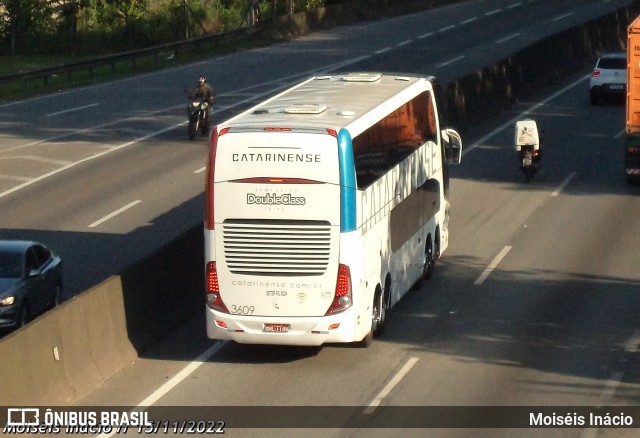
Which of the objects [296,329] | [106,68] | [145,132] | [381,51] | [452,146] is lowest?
[381,51]

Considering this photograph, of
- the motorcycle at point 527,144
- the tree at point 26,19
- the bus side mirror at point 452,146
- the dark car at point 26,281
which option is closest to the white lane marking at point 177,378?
the dark car at point 26,281

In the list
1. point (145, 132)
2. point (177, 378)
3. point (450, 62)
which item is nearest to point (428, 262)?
point (177, 378)

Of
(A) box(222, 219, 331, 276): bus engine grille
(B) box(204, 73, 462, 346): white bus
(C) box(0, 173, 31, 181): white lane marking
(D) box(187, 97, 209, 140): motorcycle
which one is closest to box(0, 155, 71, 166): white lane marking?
(C) box(0, 173, 31, 181): white lane marking

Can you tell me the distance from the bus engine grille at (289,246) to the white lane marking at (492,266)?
5435 mm

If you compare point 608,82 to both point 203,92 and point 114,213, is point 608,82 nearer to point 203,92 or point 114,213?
point 203,92

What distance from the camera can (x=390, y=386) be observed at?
15367 millimetres

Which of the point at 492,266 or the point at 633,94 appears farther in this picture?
the point at 633,94

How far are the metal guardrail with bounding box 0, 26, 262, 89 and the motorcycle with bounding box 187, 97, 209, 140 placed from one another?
42.3ft

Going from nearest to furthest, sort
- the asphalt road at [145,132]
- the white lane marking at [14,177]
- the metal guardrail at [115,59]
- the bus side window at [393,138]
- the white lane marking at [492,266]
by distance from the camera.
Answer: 1. the bus side window at [393,138]
2. the white lane marking at [492,266]
3. the asphalt road at [145,132]
4. the white lane marking at [14,177]
5. the metal guardrail at [115,59]

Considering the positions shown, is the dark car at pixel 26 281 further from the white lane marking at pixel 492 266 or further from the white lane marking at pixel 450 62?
the white lane marking at pixel 450 62

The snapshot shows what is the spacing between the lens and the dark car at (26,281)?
1781 cm

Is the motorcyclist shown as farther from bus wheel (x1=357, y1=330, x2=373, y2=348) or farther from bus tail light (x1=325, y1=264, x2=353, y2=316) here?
bus tail light (x1=325, y1=264, x2=353, y2=316)

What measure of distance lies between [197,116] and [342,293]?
19.7 m

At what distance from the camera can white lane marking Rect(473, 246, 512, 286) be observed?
21.1m
